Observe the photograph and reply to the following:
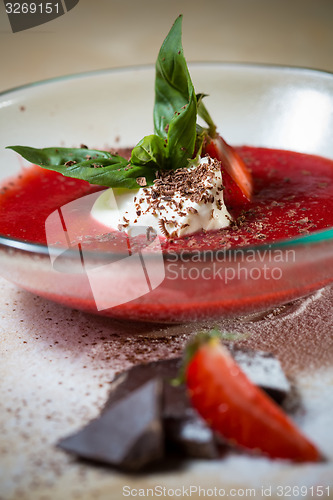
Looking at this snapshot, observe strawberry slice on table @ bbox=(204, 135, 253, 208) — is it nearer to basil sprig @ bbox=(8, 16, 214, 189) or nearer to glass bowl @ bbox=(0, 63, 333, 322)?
basil sprig @ bbox=(8, 16, 214, 189)

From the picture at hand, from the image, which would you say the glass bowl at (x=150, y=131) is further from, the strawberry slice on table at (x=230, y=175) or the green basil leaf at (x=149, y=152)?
the strawberry slice on table at (x=230, y=175)

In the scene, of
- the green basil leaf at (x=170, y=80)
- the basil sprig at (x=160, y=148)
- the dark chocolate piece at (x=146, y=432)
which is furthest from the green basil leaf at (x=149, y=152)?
the dark chocolate piece at (x=146, y=432)

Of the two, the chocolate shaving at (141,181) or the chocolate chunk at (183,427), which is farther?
the chocolate shaving at (141,181)

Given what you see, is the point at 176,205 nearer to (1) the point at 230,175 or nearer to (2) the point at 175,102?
(1) the point at 230,175

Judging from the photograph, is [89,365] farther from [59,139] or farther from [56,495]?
[59,139]

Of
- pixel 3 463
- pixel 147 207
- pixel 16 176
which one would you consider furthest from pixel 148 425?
pixel 16 176

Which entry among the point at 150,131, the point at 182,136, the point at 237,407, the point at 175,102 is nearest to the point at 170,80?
the point at 175,102
